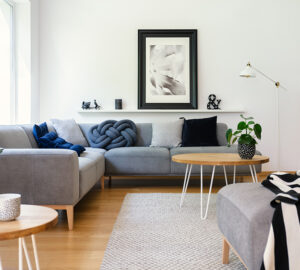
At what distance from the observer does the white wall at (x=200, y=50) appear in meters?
5.02

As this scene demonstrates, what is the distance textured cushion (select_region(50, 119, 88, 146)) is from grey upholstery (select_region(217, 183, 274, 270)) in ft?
9.35

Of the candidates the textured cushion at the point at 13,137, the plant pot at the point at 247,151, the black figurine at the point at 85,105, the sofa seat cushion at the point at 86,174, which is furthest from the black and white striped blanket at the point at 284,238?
the black figurine at the point at 85,105

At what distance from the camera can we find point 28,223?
3.99 ft

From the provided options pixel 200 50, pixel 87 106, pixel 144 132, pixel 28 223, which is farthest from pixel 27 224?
pixel 200 50

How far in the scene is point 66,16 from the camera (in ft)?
16.6

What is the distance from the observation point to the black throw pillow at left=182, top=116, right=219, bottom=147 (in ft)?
14.2

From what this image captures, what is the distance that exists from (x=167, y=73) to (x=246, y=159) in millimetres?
2587

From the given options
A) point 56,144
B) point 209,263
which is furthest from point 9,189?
point 209,263

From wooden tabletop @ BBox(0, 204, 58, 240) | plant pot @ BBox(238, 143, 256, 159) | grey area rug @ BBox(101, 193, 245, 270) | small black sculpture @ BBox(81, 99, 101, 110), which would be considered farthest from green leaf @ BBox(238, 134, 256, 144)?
small black sculpture @ BBox(81, 99, 101, 110)

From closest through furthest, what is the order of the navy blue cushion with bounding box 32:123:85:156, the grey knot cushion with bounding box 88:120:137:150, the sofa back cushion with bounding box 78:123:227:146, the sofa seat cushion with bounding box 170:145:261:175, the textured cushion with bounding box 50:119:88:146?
the navy blue cushion with bounding box 32:123:85:156, the sofa seat cushion with bounding box 170:145:261:175, the textured cushion with bounding box 50:119:88:146, the grey knot cushion with bounding box 88:120:137:150, the sofa back cushion with bounding box 78:123:227:146

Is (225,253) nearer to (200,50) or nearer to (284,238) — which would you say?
(284,238)

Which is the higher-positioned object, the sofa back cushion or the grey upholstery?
the sofa back cushion

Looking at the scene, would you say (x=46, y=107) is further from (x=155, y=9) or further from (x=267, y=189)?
(x=267, y=189)

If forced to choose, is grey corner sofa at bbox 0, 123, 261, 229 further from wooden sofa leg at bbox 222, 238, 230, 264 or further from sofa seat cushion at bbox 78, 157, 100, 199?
wooden sofa leg at bbox 222, 238, 230, 264
